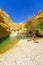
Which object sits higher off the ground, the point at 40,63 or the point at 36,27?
the point at 36,27

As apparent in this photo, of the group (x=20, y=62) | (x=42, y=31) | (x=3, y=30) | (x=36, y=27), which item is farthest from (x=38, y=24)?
(x=20, y=62)

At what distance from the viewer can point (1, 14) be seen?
37906mm

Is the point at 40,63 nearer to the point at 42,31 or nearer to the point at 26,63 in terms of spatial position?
the point at 26,63

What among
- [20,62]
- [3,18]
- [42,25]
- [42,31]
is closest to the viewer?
[20,62]

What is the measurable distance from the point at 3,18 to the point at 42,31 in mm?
12839

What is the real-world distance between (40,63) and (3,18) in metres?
29.6

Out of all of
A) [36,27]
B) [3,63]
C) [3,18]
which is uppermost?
[3,18]

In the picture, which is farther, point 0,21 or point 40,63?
point 0,21

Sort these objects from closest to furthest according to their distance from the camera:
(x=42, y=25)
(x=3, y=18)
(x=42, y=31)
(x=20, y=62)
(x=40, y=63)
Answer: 1. (x=40, y=63)
2. (x=20, y=62)
3. (x=42, y=31)
4. (x=42, y=25)
5. (x=3, y=18)

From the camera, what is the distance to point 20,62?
34.6 ft

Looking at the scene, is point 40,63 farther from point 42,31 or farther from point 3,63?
point 42,31

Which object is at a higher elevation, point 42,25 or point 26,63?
point 42,25

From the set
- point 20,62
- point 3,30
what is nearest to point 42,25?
point 3,30

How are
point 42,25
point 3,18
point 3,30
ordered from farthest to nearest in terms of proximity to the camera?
point 3,18
point 3,30
point 42,25
